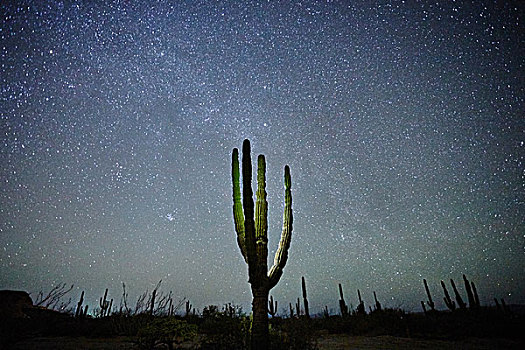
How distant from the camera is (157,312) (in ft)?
34.4

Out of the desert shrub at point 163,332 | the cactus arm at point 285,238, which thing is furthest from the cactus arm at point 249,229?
the desert shrub at point 163,332

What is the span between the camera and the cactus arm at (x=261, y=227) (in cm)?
716

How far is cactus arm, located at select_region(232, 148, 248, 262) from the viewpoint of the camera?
24.7ft

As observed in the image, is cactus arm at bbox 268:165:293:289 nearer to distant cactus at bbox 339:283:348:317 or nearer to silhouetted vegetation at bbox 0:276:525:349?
silhouetted vegetation at bbox 0:276:525:349

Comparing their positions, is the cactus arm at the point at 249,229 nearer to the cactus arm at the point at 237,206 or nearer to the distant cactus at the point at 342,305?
the cactus arm at the point at 237,206

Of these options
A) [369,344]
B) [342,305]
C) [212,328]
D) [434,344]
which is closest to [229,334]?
[212,328]

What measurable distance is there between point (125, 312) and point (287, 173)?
325 inches

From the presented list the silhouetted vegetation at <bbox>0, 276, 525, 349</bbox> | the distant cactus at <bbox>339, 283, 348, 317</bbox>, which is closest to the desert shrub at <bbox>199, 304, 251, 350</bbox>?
the silhouetted vegetation at <bbox>0, 276, 525, 349</bbox>

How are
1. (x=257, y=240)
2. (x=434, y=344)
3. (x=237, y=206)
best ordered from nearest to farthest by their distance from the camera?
(x=257, y=240) → (x=237, y=206) → (x=434, y=344)

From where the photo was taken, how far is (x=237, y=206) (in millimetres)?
7770

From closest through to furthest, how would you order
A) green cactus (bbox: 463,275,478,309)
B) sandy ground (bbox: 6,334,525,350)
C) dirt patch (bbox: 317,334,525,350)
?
sandy ground (bbox: 6,334,525,350), dirt patch (bbox: 317,334,525,350), green cactus (bbox: 463,275,478,309)

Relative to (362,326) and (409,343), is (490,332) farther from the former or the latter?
(362,326)

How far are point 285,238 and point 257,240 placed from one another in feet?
3.08

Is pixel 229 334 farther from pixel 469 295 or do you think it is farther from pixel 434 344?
pixel 469 295
